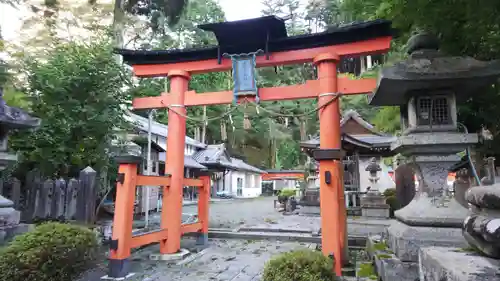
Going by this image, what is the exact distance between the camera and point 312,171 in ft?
65.3

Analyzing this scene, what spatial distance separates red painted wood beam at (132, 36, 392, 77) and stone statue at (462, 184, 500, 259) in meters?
4.99

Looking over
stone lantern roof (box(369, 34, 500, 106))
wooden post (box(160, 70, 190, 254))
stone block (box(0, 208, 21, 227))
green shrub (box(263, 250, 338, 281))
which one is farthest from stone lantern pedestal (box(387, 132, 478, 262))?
stone block (box(0, 208, 21, 227))

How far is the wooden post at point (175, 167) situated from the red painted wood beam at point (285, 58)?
0.30 metres

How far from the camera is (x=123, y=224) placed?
18.6 ft

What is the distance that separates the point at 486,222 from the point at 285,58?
19.3ft

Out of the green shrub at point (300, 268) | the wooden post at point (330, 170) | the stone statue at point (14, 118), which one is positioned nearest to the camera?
the green shrub at point (300, 268)

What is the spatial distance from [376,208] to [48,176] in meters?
12.3

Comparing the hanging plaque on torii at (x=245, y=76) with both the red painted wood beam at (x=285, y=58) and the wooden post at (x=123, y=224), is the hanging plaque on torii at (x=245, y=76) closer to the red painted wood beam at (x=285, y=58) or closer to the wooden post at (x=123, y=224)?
the red painted wood beam at (x=285, y=58)

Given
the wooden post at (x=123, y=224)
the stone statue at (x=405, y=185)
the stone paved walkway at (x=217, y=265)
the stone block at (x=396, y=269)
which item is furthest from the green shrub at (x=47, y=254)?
the stone statue at (x=405, y=185)

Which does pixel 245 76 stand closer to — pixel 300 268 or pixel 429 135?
pixel 429 135

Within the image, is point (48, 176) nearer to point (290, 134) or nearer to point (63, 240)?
point (63, 240)

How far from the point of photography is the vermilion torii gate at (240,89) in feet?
18.7

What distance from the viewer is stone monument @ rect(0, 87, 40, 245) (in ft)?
20.9

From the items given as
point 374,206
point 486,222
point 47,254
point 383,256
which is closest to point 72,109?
point 47,254
